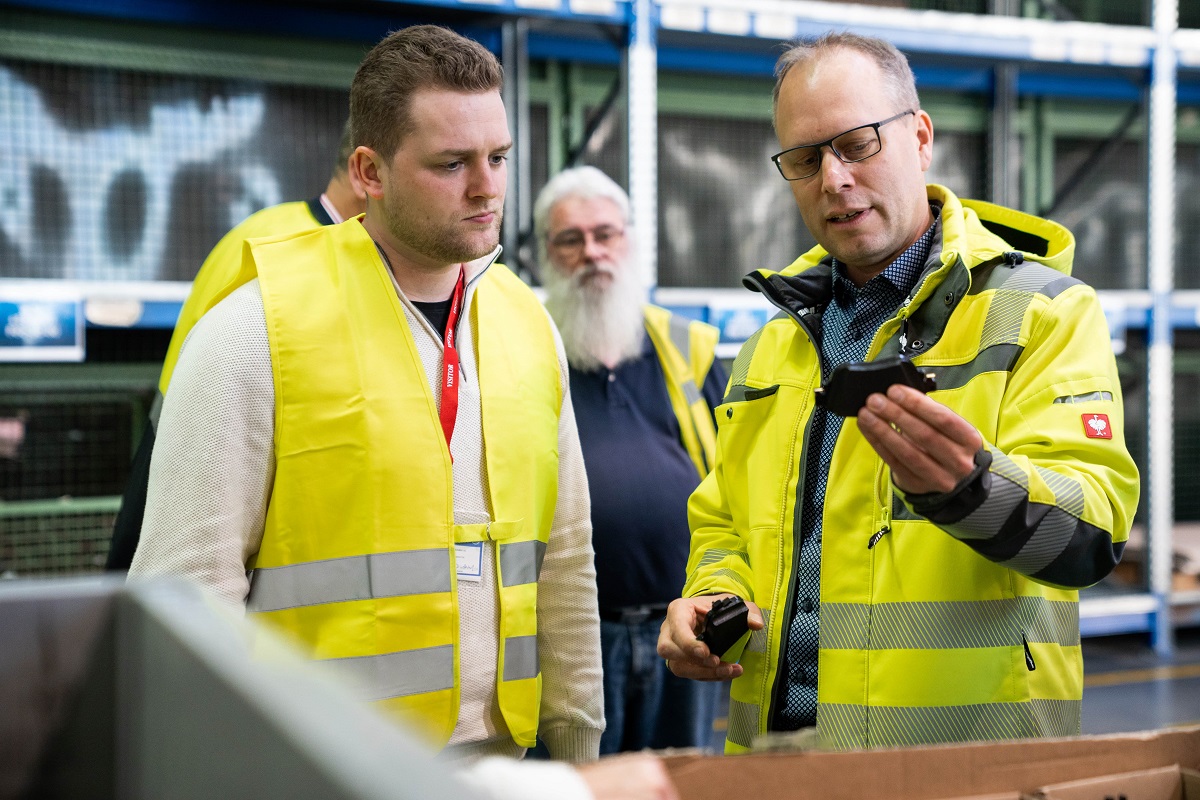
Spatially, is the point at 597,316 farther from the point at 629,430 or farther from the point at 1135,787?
the point at 1135,787

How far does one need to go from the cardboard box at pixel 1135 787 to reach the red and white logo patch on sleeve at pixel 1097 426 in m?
0.55

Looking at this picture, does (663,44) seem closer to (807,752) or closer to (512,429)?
(512,429)

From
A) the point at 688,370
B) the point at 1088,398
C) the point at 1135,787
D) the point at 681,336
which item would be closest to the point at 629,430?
the point at 688,370

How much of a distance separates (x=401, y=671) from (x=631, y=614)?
4.39 feet

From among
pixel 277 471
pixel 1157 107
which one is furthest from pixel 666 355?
pixel 1157 107

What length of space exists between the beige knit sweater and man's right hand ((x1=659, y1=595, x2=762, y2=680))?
12.5 inches

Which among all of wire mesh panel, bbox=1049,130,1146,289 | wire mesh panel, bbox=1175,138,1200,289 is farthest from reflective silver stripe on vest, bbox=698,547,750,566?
wire mesh panel, bbox=1175,138,1200,289

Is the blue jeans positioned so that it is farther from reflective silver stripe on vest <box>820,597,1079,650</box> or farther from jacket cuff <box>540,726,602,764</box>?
reflective silver stripe on vest <box>820,597,1079,650</box>

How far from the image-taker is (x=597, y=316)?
3.33 m

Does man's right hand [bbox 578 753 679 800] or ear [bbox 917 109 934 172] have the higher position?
ear [bbox 917 109 934 172]

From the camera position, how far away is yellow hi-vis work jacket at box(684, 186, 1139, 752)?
152 cm

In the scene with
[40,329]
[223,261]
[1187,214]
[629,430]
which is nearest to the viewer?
[223,261]

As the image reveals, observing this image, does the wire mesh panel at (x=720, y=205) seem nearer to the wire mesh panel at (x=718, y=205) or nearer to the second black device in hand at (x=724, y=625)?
the wire mesh panel at (x=718, y=205)


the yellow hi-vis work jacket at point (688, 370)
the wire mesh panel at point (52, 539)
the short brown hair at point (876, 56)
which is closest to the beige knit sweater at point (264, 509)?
the short brown hair at point (876, 56)
